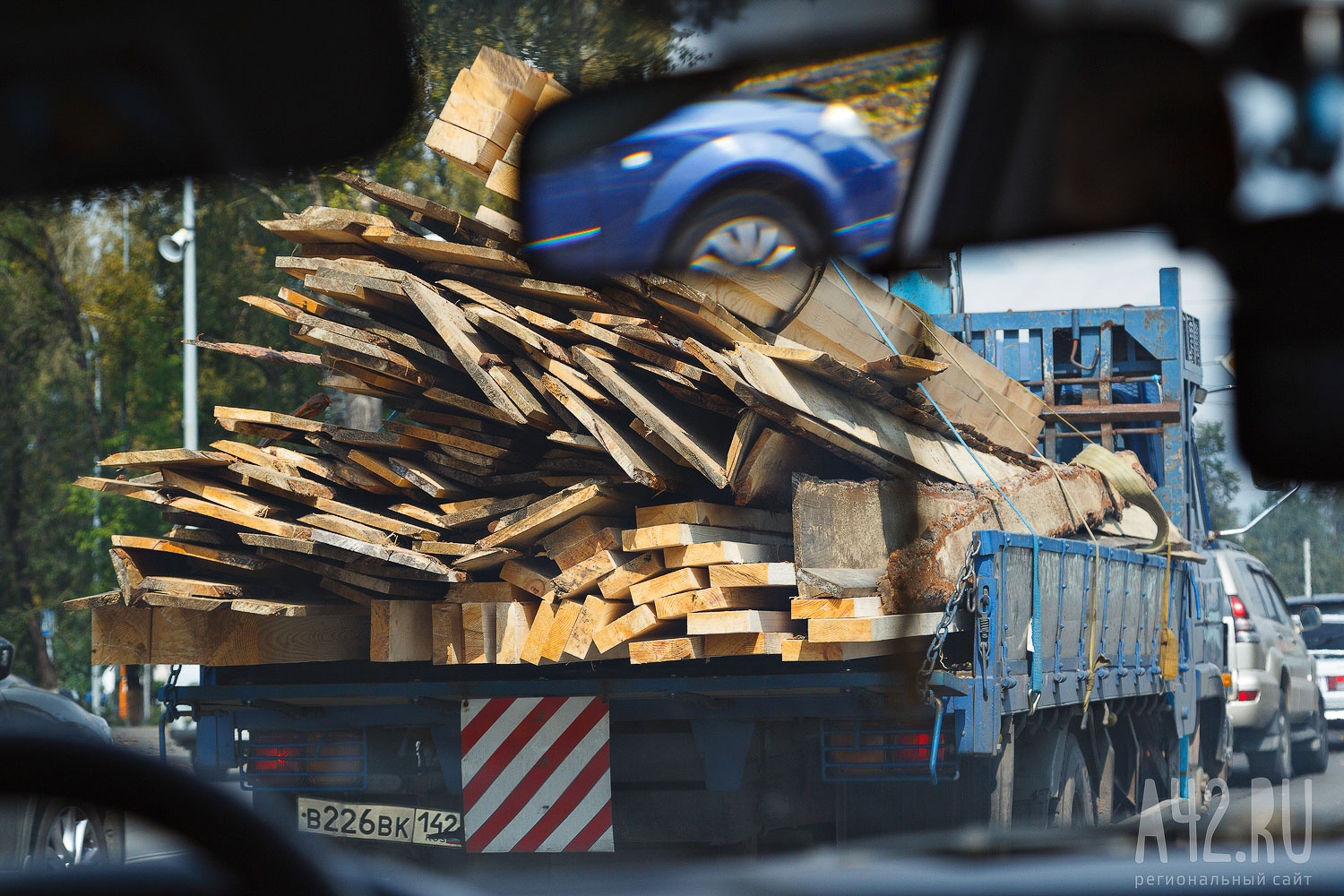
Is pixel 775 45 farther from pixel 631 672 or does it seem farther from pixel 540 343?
pixel 631 672

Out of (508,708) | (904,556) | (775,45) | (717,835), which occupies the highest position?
(775,45)

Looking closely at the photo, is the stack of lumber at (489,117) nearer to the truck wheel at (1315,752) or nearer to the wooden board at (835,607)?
the wooden board at (835,607)

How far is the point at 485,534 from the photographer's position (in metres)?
6.36

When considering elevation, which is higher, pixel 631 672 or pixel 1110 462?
pixel 1110 462

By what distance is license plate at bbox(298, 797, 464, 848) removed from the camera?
6344 millimetres

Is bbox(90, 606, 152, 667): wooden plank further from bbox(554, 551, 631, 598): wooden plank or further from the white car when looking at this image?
the white car

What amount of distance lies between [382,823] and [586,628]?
1563mm

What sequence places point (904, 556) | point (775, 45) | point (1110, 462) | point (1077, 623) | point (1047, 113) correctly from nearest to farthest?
point (1047, 113)
point (775, 45)
point (904, 556)
point (1077, 623)
point (1110, 462)

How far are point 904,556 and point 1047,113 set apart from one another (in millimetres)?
3902

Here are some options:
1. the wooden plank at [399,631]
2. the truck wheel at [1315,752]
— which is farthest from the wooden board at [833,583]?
the truck wheel at [1315,752]

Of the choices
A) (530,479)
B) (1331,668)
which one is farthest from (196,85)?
(1331,668)

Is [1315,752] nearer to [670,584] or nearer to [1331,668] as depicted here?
[1331,668]

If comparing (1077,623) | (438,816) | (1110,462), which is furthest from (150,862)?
(1110,462)

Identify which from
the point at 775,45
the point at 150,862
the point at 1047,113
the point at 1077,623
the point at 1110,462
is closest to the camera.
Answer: the point at 150,862
